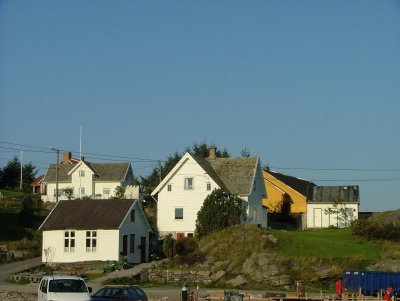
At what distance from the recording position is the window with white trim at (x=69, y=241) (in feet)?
196

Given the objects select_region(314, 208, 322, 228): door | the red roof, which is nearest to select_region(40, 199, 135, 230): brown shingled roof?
select_region(314, 208, 322, 228): door

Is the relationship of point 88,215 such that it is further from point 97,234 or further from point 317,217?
point 317,217

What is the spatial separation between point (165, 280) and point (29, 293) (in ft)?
39.0

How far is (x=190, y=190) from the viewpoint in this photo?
69312mm

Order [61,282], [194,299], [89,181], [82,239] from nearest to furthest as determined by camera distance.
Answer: [61,282], [194,299], [82,239], [89,181]

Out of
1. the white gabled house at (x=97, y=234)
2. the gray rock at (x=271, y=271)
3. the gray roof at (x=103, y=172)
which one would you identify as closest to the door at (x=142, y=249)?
the white gabled house at (x=97, y=234)

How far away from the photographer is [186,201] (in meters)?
69.3

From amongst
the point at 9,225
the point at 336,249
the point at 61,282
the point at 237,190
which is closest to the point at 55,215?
the point at 9,225

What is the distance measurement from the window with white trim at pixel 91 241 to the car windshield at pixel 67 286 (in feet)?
93.2

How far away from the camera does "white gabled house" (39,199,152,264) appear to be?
2304 inches

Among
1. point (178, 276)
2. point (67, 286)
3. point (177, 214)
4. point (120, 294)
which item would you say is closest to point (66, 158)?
point (177, 214)

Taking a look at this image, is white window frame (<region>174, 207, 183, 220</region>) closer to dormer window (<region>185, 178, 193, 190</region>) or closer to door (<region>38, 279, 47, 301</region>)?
dormer window (<region>185, 178, 193, 190</region>)

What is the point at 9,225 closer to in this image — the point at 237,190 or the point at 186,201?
the point at 186,201

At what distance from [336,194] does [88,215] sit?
97.8 ft
